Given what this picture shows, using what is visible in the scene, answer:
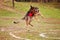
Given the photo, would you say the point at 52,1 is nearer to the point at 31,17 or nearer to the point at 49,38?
the point at 31,17

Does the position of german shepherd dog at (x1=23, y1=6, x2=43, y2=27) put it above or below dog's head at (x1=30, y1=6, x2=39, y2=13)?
below

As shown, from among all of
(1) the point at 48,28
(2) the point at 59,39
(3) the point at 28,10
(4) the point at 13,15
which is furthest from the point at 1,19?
(2) the point at 59,39

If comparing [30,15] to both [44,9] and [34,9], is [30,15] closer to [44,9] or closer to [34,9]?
[34,9]

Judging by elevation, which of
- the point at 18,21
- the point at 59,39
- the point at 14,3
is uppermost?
the point at 14,3

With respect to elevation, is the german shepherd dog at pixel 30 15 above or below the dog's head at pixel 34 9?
below

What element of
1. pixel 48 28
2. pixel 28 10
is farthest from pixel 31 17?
pixel 48 28

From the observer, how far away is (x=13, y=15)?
2.34 m

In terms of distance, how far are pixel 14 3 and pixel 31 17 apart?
0.29 metres

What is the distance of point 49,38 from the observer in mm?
2217

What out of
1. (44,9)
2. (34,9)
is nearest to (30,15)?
(34,9)

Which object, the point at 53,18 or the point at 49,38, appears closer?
the point at 49,38

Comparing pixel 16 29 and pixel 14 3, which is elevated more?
pixel 14 3

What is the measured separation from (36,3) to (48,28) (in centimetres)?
36

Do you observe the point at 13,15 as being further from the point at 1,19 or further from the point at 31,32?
the point at 31,32
